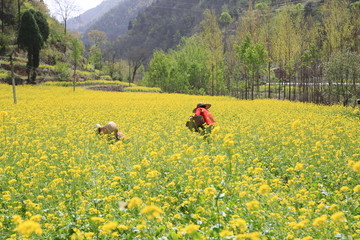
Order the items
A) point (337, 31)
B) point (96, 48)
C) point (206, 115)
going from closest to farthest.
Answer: point (206, 115)
point (337, 31)
point (96, 48)

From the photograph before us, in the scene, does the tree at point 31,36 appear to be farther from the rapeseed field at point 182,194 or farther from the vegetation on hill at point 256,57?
the rapeseed field at point 182,194

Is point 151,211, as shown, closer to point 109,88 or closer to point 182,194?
point 182,194

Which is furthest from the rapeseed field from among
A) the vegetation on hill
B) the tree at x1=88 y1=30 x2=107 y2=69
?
the tree at x1=88 y1=30 x2=107 y2=69

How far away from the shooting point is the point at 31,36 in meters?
37.9

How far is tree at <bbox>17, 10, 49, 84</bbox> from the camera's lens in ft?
122

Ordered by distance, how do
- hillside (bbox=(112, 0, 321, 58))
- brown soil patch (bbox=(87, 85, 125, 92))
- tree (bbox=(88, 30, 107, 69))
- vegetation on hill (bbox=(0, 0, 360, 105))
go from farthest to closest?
hillside (bbox=(112, 0, 321, 58)) → tree (bbox=(88, 30, 107, 69)) → brown soil patch (bbox=(87, 85, 125, 92)) → vegetation on hill (bbox=(0, 0, 360, 105))

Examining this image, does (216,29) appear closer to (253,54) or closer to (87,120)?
(253,54)

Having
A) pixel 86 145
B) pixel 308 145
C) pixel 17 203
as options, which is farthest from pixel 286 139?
pixel 17 203

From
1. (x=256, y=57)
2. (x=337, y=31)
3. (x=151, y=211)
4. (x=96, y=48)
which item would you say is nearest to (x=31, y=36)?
(x=256, y=57)

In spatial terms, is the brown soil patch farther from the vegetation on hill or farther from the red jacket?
the red jacket

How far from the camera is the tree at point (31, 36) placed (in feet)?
122

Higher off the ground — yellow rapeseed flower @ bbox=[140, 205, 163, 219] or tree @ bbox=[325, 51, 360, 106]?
tree @ bbox=[325, 51, 360, 106]

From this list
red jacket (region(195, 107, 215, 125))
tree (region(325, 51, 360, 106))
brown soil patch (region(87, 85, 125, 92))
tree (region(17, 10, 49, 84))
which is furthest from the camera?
brown soil patch (region(87, 85, 125, 92))

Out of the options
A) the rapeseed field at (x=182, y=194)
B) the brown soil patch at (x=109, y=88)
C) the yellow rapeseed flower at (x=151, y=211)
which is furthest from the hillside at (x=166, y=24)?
the yellow rapeseed flower at (x=151, y=211)
